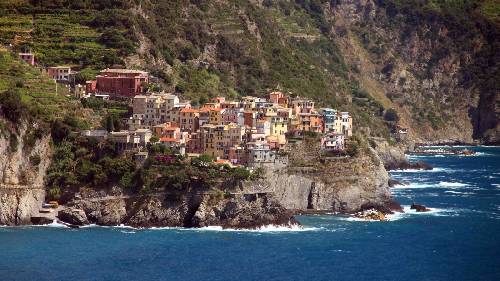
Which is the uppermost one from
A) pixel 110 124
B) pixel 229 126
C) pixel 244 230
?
pixel 229 126

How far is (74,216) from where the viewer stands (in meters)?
90.5

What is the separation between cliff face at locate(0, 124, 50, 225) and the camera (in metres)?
90.1

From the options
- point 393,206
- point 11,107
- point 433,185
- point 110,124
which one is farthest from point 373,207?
point 11,107

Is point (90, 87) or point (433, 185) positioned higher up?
point (90, 87)

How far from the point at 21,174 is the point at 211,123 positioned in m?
18.5

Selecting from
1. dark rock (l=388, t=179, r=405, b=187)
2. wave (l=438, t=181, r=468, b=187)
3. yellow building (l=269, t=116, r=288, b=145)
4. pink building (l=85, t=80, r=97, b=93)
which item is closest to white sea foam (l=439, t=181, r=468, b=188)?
wave (l=438, t=181, r=468, b=187)

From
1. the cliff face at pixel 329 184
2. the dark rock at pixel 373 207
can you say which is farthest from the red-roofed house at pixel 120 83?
the dark rock at pixel 373 207

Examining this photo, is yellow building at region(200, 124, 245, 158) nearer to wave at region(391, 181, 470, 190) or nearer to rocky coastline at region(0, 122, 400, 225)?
rocky coastline at region(0, 122, 400, 225)

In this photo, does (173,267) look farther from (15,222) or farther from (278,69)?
(278,69)

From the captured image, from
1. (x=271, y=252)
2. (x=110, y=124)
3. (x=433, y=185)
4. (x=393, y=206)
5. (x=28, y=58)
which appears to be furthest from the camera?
(x=433, y=185)

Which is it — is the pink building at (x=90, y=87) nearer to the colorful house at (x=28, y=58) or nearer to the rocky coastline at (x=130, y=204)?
the colorful house at (x=28, y=58)

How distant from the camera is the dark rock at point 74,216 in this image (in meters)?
90.5

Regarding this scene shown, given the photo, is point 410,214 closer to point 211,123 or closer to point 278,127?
point 278,127

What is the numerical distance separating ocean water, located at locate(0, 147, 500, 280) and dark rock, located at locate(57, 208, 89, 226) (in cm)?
129
